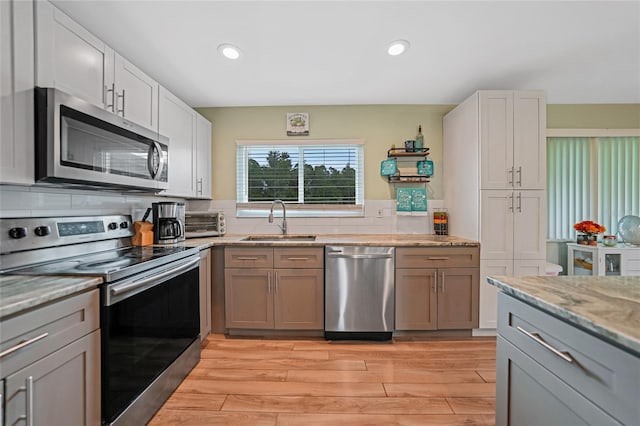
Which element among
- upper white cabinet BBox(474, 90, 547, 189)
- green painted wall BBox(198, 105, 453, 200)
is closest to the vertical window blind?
upper white cabinet BBox(474, 90, 547, 189)

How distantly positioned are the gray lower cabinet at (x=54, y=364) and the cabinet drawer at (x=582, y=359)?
1.67m

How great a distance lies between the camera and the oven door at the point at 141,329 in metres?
1.30

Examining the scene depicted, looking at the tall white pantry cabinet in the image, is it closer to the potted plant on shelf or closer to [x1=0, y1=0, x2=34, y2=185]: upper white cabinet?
the potted plant on shelf

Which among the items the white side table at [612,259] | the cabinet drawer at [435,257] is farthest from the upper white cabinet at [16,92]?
the white side table at [612,259]

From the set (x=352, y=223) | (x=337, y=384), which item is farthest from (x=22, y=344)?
(x=352, y=223)

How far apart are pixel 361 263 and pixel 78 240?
2065 millimetres

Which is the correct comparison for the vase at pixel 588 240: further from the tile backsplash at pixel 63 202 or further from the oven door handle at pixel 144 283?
the tile backsplash at pixel 63 202

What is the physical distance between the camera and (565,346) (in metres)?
0.84

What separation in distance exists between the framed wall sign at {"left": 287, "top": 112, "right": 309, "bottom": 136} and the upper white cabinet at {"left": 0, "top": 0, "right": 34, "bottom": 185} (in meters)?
2.24

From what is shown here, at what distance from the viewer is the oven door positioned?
1303 millimetres

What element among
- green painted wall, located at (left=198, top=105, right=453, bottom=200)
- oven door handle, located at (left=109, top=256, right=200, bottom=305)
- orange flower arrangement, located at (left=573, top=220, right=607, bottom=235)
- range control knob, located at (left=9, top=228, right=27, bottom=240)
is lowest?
oven door handle, located at (left=109, top=256, right=200, bottom=305)

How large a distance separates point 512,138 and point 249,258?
2631 mm

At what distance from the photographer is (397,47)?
7.02ft

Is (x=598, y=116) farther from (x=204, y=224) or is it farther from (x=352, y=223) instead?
(x=204, y=224)
